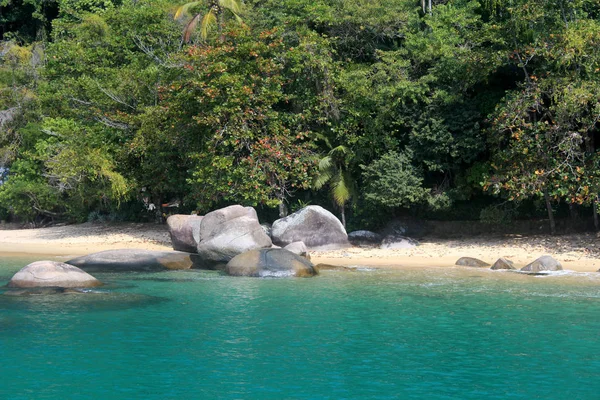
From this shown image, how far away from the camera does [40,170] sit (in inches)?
1193

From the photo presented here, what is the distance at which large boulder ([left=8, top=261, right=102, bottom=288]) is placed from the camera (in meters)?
15.7

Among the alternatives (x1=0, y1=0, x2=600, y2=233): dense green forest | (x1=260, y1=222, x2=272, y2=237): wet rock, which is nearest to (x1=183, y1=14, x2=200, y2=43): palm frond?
(x1=0, y1=0, x2=600, y2=233): dense green forest

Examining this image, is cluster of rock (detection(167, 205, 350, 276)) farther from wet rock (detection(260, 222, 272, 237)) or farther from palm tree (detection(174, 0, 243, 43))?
palm tree (detection(174, 0, 243, 43))

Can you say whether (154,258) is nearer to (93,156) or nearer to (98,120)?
(93,156)

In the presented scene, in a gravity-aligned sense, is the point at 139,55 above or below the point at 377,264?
above

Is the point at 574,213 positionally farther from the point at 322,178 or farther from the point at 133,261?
the point at 133,261

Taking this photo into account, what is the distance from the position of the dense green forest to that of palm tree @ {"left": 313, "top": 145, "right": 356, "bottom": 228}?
A: 0.06 m

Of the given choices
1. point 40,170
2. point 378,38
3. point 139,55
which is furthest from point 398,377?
→ point 40,170

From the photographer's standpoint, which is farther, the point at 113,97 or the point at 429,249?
the point at 113,97

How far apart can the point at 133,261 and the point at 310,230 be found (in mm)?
5618

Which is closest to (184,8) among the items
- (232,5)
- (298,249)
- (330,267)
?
(232,5)

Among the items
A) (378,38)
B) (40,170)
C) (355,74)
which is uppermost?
(378,38)

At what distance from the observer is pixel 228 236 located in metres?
19.6

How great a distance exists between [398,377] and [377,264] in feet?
34.1
